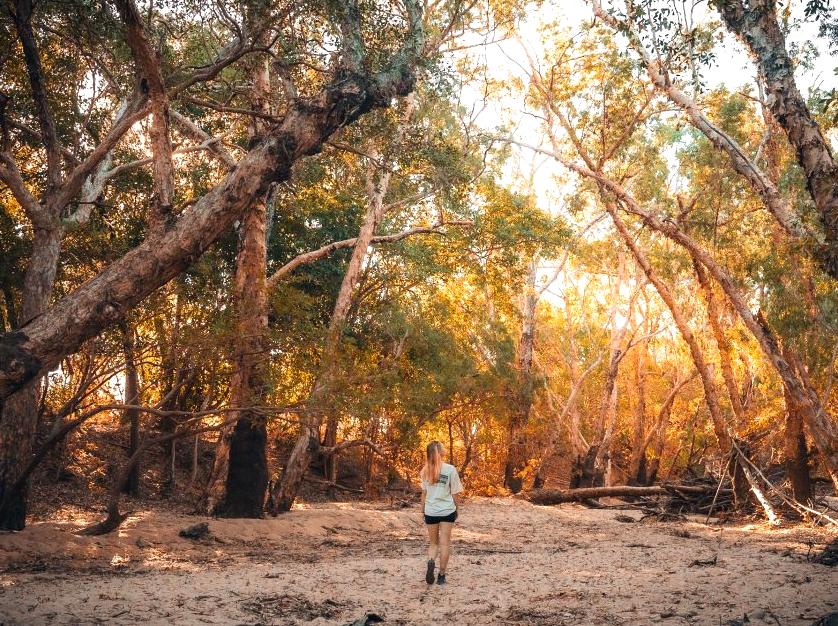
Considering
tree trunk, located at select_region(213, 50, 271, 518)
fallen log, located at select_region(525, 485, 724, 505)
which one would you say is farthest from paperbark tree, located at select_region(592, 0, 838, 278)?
fallen log, located at select_region(525, 485, 724, 505)

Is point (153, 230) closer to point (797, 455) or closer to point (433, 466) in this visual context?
point (433, 466)

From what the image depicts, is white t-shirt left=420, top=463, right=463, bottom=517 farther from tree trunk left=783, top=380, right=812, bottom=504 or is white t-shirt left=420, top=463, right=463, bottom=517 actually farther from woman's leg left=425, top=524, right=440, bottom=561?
tree trunk left=783, top=380, right=812, bottom=504

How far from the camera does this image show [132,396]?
1461 cm

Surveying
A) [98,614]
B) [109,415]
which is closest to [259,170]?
[98,614]

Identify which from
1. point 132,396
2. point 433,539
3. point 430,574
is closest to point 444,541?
point 433,539

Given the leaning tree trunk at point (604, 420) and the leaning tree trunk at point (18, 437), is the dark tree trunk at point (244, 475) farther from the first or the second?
the leaning tree trunk at point (604, 420)

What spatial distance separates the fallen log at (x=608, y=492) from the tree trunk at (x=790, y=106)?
10.9 metres

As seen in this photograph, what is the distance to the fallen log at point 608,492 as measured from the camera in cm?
1756

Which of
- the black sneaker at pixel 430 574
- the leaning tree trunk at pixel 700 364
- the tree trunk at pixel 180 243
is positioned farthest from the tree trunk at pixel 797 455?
the tree trunk at pixel 180 243

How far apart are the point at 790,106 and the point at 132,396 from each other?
40.4ft

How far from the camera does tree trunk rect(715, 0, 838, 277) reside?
7516mm

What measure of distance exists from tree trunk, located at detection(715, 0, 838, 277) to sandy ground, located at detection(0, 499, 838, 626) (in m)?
3.59

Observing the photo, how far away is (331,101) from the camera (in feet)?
28.7

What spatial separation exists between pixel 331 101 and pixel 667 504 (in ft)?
43.6
